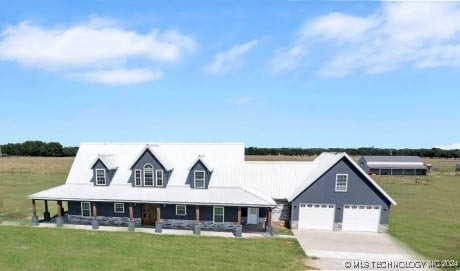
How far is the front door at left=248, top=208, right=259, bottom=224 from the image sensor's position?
944 inches

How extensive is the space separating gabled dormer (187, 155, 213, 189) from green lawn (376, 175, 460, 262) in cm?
1546

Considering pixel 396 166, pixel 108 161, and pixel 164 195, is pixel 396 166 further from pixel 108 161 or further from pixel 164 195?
pixel 108 161

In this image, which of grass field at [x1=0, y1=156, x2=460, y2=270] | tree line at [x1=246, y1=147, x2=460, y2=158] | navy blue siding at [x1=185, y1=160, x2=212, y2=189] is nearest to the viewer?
grass field at [x1=0, y1=156, x2=460, y2=270]

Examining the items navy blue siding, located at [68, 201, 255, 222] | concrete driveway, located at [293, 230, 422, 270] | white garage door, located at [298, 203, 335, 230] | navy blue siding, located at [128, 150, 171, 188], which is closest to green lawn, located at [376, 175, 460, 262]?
concrete driveway, located at [293, 230, 422, 270]

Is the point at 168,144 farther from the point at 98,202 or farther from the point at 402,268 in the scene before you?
the point at 402,268

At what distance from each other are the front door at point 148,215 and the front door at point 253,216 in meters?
7.89

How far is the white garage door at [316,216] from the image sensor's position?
23641mm

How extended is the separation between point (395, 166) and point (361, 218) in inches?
2265

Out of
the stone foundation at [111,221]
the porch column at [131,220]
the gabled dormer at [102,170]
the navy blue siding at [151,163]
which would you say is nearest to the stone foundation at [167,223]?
the stone foundation at [111,221]

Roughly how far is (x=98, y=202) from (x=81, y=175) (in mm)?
4834

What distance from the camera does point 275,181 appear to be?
85.7 feet

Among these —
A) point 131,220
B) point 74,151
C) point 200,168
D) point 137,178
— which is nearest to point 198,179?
point 200,168

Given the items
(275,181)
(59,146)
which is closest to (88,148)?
(275,181)

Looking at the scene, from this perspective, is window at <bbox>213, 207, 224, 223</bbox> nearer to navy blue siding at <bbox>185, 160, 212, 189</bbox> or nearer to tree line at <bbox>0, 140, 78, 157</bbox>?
navy blue siding at <bbox>185, 160, 212, 189</bbox>
